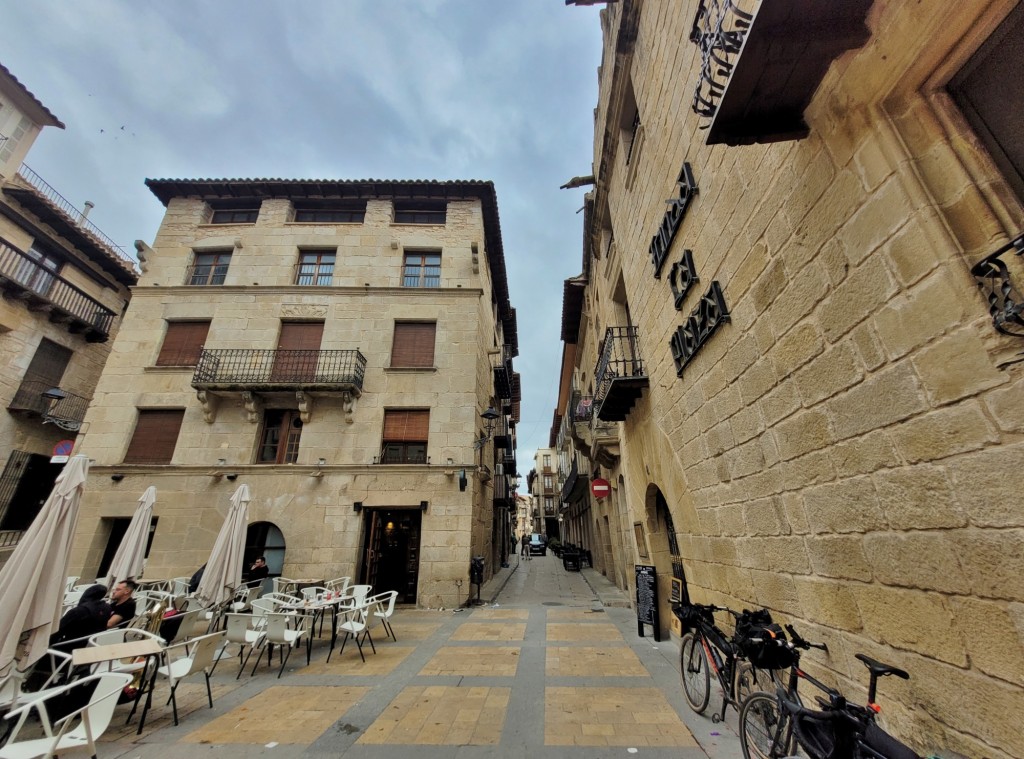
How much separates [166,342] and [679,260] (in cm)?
1697

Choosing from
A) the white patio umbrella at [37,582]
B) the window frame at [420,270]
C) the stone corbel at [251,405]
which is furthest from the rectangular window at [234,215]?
the white patio umbrella at [37,582]

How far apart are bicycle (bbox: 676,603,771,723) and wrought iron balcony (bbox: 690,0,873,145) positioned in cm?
397

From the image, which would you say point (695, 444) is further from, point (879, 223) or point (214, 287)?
point (214, 287)

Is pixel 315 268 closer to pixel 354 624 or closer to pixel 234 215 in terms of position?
pixel 234 215

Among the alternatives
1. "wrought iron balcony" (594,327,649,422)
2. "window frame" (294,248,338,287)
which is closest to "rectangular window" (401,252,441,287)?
"window frame" (294,248,338,287)

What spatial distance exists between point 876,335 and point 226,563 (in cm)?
1023

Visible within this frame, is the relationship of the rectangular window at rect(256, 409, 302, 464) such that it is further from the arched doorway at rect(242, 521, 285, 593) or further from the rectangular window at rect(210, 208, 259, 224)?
the rectangular window at rect(210, 208, 259, 224)

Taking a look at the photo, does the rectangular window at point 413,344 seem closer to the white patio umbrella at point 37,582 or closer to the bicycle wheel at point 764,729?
the white patio umbrella at point 37,582

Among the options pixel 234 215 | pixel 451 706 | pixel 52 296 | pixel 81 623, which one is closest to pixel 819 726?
pixel 451 706

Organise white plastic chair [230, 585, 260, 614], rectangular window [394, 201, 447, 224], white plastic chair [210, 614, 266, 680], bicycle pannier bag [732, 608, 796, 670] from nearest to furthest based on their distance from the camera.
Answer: bicycle pannier bag [732, 608, 796, 670], white plastic chair [210, 614, 266, 680], white plastic chair [230, 585, 260, 614], rectangular window [394, 201, 447, 224]

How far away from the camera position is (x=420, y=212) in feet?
53.7

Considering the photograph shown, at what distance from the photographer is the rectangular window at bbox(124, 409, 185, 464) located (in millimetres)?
12352

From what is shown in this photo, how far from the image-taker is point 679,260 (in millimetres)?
5062

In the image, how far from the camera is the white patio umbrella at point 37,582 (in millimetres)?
3762
